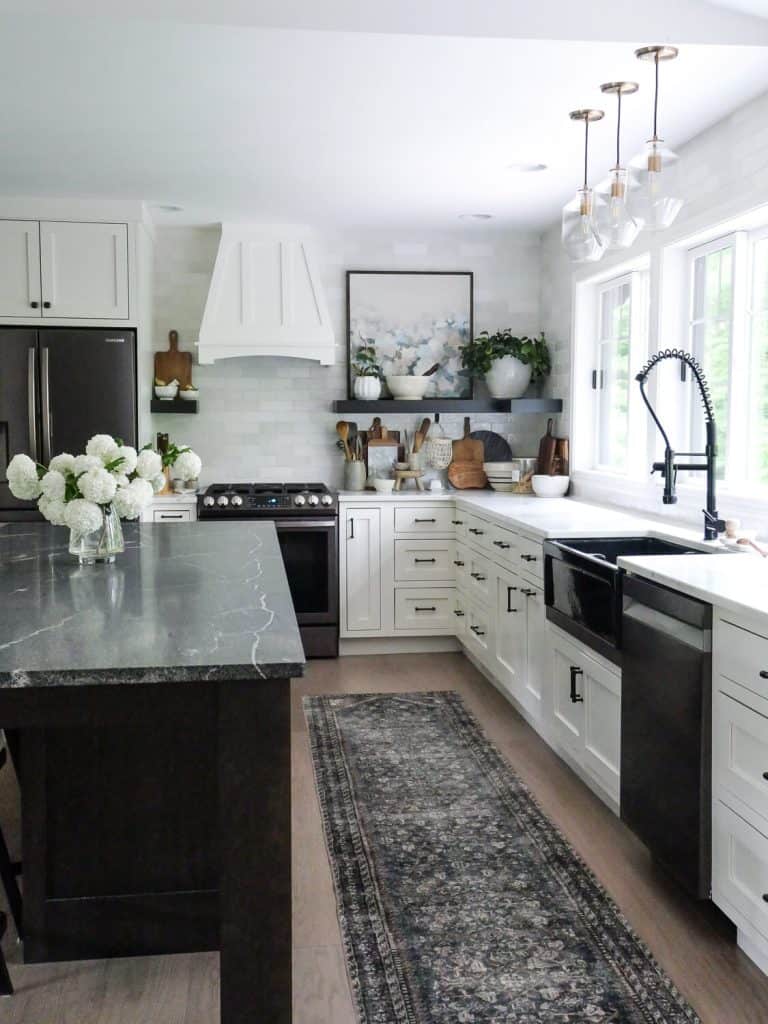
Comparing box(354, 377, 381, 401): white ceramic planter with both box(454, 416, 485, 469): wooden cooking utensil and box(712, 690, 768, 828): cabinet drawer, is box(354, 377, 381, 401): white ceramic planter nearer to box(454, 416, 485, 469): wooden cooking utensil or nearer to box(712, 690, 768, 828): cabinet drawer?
box(454, 416, 485, 469): wooden cooking utensil

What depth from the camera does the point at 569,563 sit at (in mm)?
3635

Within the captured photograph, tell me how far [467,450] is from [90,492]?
3831 mm

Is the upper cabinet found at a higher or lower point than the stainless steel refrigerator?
higher

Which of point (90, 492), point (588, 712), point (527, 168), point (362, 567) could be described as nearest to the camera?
point (90, 492)

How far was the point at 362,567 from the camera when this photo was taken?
5.73 metres

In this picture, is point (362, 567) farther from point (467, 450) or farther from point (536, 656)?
point (536, 656)

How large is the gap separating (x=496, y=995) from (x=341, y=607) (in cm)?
349

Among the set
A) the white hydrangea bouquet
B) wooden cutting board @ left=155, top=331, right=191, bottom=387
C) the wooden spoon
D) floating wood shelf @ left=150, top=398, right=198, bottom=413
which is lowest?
the white hydrangea bouquet

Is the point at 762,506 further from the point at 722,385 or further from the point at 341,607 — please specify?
A: the point at 341,607

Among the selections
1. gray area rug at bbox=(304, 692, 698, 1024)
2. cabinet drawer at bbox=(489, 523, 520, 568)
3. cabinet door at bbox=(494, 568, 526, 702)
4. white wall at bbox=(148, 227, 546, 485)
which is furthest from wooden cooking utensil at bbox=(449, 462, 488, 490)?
gray area rug at bbox=(304, 692, 698, 1024)

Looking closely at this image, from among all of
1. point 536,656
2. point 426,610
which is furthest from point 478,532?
point 536,656

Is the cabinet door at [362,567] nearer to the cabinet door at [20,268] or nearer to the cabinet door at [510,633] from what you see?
the cabinet door at [510,633]

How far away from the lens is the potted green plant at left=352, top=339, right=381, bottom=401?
6027 millimetres

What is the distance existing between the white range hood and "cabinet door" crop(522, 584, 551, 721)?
2349 millimetres
